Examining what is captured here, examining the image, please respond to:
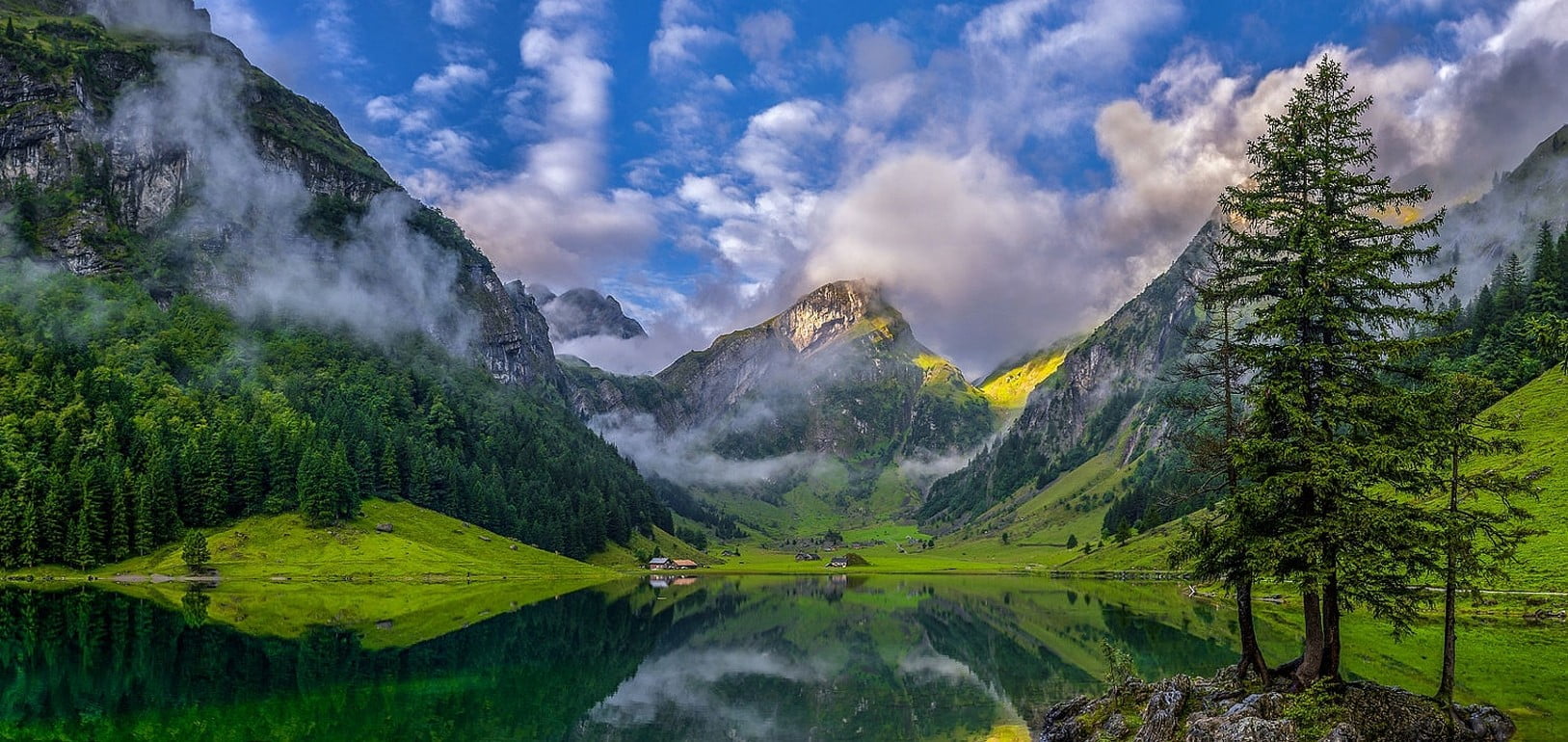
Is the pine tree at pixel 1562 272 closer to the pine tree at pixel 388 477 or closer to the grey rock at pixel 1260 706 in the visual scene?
the grey rock at pixel 1260 706

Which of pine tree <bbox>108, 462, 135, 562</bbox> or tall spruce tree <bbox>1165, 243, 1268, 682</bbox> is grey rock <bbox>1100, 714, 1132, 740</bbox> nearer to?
tall spruce tree <bbox>1165, 243, 1268, 682</bbox>

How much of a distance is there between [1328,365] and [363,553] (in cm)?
13596

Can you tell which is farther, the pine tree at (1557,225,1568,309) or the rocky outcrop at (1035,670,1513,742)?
the pine tree at (1557,225,1568,309)

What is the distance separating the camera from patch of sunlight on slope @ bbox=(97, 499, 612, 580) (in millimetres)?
115750

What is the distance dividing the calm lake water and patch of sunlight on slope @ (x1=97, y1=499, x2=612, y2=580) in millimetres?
24259

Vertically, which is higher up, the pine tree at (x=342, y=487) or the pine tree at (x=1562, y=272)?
the pine tree at (x=1562, y=272)

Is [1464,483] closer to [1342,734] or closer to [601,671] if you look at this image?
[1342,734]

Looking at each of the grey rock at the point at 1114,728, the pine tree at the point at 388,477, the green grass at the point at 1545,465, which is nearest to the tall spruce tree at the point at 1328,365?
the grey rock at the point at 1114,728

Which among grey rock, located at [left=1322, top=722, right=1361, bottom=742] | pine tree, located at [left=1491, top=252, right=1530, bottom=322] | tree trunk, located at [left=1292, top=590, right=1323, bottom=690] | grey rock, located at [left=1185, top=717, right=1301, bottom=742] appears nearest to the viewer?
grey rock, located at [left=1322, top=722, right=1361, bottom=742]

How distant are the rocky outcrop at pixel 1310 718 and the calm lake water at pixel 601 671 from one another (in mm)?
3886

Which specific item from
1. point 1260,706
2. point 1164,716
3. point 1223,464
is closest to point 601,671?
point 1164,716

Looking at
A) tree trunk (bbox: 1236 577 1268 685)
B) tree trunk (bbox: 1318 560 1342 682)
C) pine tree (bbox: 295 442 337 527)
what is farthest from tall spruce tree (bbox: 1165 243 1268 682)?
pine tree (bbox: 295 442 337 527)

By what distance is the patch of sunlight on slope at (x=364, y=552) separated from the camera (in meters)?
116

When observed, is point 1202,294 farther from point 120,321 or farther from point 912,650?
point 120,321
